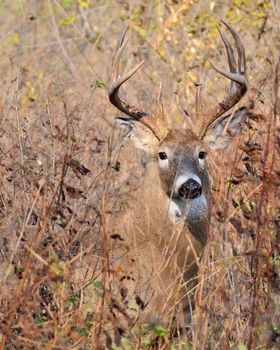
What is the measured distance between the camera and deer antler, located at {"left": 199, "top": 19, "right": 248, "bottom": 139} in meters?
6.62

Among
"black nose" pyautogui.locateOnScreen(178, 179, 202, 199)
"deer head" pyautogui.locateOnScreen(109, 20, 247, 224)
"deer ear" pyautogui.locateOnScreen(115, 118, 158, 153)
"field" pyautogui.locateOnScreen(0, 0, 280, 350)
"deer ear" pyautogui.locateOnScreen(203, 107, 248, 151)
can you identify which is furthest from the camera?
"deer ear" pyautogui.locateOnScreen(115, 118, 158, 153)

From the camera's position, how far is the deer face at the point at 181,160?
6523mm

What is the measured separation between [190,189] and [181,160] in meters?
0.45

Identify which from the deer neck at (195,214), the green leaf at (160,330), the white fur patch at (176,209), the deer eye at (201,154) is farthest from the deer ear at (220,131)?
the green leaf at (160,330)

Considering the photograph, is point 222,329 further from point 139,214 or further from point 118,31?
point 118,31

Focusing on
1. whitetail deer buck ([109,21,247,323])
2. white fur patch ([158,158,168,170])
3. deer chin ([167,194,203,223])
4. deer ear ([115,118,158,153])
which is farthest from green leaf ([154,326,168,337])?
deer ear ([115,118,158,153])

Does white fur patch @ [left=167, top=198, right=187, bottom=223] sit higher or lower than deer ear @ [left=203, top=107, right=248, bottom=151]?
lower

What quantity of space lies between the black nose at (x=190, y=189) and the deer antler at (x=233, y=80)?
771 millimetres

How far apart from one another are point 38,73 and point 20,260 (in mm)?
5683

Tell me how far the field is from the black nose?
218 mm

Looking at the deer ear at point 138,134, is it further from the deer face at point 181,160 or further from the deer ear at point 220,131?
the deer ear at point 220,131

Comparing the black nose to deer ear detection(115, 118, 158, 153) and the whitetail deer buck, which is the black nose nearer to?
the whitetail deer buck

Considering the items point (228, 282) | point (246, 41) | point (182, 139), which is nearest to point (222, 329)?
point (228, 282)

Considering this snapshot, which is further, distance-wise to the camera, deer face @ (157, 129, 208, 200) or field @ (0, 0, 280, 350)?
deer face @ (157, 129, 208, 200)
